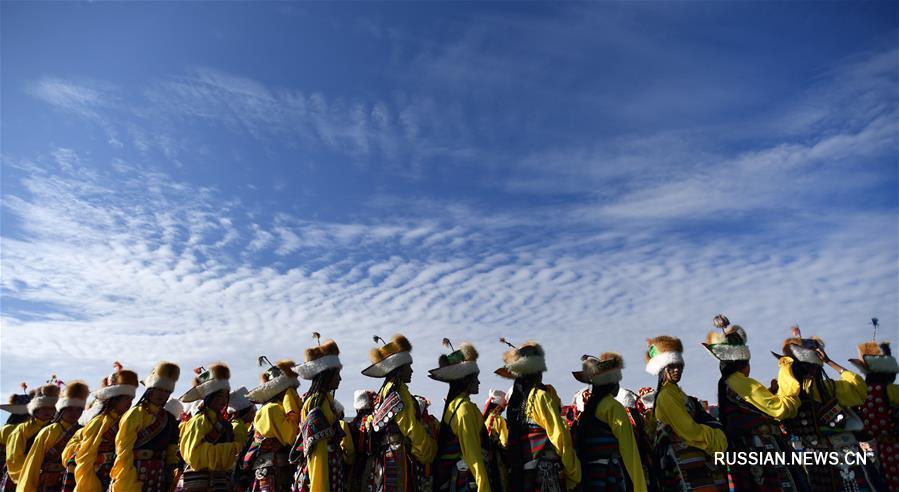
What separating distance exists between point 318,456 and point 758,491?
4.74 m

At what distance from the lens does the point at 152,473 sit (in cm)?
708

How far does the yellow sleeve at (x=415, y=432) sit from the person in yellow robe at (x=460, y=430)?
199 mm

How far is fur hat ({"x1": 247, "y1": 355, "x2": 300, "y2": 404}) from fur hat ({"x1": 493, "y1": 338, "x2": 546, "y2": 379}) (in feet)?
8.92

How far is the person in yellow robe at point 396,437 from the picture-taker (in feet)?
20.0

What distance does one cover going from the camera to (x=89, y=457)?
23.5ft

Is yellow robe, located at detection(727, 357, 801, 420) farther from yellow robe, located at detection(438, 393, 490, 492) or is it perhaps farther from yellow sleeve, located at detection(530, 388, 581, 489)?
yellow robe, located at detection(438, 393, 490, 492)

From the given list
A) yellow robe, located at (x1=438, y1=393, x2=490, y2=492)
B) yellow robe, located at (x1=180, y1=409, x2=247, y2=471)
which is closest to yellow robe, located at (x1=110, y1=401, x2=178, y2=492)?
yellow robe, located at (x1=180, y1=409, x2=247, y2=471)

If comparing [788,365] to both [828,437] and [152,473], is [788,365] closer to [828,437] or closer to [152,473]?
[828,437]

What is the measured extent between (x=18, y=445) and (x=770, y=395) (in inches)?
457

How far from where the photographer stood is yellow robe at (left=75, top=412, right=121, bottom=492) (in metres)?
7.07

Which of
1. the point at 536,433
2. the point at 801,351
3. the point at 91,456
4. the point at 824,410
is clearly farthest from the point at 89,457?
the point at 824,410

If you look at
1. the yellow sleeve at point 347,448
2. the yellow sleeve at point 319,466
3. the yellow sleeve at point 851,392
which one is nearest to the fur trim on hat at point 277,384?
the yellow sleeve at point 347,448

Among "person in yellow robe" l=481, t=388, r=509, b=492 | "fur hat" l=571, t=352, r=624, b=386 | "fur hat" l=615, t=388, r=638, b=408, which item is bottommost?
"person in yellow robe" l=481, t=388, r=509, b=492

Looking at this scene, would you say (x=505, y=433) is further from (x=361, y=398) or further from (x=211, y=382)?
(x=211, y=382)
